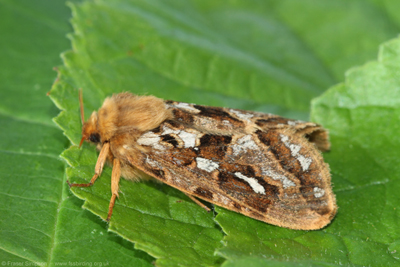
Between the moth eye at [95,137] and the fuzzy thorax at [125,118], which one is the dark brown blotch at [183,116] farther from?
the moth eye at [95,137]

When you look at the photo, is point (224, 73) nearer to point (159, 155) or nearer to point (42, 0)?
point (159, 155)

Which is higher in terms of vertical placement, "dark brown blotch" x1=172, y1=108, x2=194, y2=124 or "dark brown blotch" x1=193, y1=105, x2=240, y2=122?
"dark brown blotch" x1=193, y1=105, x2=240, y2=122

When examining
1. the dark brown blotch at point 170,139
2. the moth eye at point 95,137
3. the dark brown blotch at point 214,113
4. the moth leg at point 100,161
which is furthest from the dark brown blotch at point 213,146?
the moth eye at point 95,137

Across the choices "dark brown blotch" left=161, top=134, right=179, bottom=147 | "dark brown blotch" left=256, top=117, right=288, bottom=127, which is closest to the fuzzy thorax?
"dark brown blotch" left=161, top=134, right=179, bottom=147

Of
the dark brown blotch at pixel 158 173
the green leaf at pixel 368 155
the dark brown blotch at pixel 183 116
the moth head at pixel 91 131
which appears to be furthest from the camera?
the dark brown blotch at pixel 183 116

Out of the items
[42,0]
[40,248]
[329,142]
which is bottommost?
[40,248]

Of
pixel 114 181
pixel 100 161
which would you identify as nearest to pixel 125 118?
pixel 100 161

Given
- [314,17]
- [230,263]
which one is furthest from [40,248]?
[314,17]

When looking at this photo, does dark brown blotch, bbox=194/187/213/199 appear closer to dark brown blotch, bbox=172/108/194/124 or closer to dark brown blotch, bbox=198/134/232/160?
dark brown blotch, bbox=198/134/232/160
